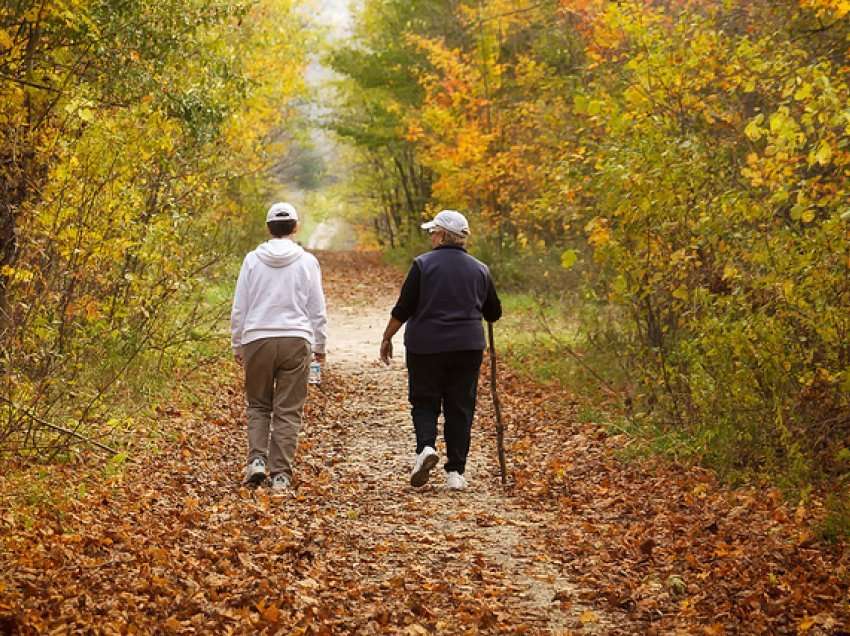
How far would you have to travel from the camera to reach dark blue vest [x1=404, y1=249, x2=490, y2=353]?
28.8 feet

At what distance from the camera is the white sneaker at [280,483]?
8734 millimetres

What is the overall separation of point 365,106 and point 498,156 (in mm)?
14901

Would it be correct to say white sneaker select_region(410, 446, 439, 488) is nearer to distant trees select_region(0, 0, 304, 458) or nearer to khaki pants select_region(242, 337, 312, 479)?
khaki pants select_region(242, 337, 312, 479)

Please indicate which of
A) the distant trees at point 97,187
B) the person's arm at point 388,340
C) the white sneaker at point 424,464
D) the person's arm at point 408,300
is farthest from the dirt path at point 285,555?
the person's arm at point 408,300

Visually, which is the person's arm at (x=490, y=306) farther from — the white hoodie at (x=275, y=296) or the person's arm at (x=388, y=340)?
the white hoodie at (x=275, y=296)

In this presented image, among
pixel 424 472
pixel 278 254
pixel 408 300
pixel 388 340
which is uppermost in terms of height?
pixel 278 254

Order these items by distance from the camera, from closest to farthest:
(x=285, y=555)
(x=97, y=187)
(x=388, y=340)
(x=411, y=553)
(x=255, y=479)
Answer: (x=285, y=555)
(x=411, y=553)
(x=97, y=187)
(x=255, y=479)
(x=388, y=340)

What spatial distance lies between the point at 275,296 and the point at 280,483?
1.49 m

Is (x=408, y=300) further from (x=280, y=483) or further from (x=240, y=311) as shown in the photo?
(x=280, y=483)

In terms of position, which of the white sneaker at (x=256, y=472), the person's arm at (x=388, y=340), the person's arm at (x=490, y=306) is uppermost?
the person's arm at (x=490, y=306)

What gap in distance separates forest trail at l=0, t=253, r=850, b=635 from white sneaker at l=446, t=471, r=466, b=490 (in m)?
0.09

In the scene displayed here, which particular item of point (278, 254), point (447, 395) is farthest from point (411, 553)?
point (278, 254)

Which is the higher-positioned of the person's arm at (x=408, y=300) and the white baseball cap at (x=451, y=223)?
the white baseball cap at (x=451, y=223)

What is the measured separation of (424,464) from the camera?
870cm
